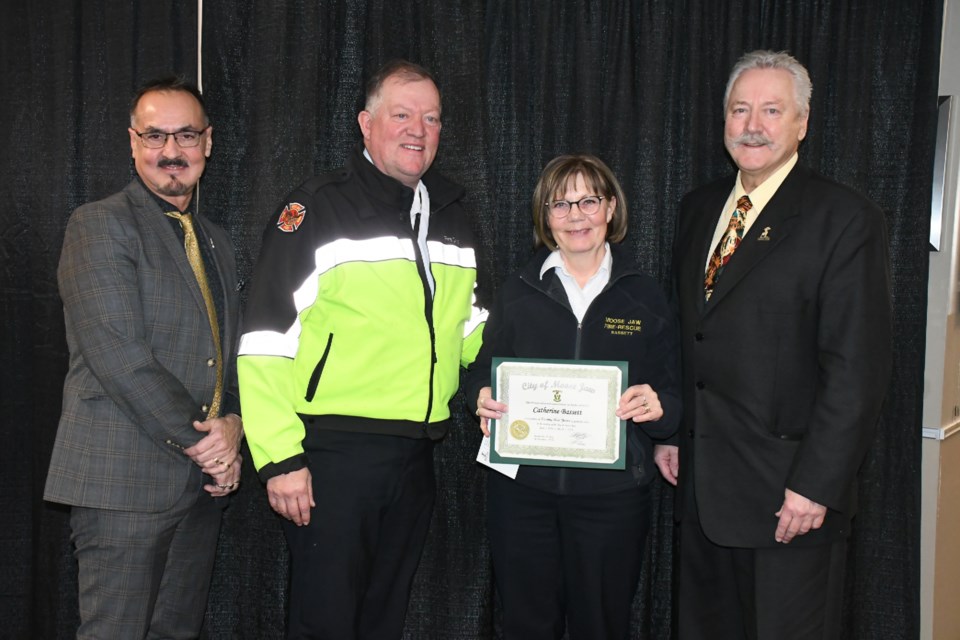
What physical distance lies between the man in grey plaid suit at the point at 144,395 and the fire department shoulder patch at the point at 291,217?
332 millimetres

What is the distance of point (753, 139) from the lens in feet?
7.06

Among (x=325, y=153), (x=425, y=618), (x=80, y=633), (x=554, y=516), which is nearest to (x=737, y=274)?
(x=554, y=516)

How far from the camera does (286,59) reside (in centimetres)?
288

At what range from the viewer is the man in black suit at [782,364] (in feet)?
6.49

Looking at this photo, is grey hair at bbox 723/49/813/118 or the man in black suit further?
grey hair at bbox 723/49/813/118

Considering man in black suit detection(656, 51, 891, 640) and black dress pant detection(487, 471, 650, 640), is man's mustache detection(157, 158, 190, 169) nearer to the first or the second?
black dress pant detection(487, 471, 650, 640)

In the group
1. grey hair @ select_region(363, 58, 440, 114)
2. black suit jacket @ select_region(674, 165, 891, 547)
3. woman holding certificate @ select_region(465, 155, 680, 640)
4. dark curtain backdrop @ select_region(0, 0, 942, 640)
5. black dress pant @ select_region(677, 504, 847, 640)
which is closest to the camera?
black suit jacket @ select_region(674, 165, 891, 547)

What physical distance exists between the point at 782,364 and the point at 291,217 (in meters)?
1.45

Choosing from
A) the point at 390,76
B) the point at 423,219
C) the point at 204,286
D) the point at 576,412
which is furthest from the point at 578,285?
the point at 204,286

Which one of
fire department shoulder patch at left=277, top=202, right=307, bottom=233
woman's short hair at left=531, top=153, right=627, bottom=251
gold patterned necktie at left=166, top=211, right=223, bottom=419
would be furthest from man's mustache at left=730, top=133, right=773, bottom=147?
gold patterned necktie at left=166, top=211, right=223, bottom=419

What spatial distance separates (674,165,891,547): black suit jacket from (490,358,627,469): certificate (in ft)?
0.95

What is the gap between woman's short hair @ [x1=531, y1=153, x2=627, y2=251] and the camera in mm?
2332

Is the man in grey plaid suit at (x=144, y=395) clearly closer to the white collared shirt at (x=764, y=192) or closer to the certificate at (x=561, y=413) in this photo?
the certificate at (x=561, y=413)

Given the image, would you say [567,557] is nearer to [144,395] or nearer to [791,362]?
[791,362]
